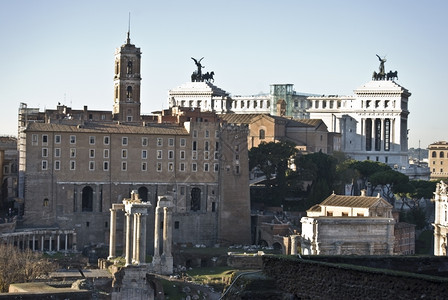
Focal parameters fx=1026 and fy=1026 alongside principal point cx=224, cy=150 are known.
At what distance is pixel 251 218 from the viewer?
7669cm

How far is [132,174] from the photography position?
73.2m

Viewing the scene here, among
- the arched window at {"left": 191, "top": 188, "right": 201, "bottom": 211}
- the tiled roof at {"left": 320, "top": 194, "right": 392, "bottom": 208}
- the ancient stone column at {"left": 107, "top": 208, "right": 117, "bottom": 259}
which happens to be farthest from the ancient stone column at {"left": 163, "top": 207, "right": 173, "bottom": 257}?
the tiled roof at {"left": 320, "top": 194, "right": 392, "bottom": 208}

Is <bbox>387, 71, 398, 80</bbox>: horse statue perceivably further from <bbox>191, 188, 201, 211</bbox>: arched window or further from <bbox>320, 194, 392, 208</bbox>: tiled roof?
<bbox>320, 194, 392, 208</bbox>: tiled roof

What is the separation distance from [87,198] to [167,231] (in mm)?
8812

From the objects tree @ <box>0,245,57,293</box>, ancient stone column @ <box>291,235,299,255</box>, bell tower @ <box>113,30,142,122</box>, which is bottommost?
tree @ <box>0,245,57,293</box>

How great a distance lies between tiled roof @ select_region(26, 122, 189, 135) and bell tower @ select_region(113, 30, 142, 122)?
5.41 meters

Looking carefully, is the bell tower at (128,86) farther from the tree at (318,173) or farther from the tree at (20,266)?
the tree at (20,266)

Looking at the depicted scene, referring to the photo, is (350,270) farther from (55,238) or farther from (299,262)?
(55,238)

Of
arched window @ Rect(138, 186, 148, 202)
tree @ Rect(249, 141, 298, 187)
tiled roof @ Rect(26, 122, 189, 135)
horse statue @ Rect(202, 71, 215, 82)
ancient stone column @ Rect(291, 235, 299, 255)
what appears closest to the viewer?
ancient stone column @ Rect(291, 235, 299, 255)

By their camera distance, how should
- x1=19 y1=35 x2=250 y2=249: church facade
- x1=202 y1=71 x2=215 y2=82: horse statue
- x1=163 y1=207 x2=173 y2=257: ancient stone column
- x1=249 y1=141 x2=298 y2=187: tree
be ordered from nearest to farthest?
x1=163 y1=207 x2=173 y2=257: ancient stone column < x1=19 y1=35 x2=250 y2=249: church facade < x1=249 y1=141 x2=298 y2=187: tree < x1=202 y1=71 x2=215 y2=82: horse statue

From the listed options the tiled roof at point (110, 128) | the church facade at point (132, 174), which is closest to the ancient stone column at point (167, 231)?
the church facade at point (132, 174)

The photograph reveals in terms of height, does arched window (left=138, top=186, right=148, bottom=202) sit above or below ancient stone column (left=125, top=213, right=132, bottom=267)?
above

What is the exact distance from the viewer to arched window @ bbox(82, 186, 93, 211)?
238 feet

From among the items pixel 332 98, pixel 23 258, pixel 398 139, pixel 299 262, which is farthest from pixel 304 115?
pixel 299 262
